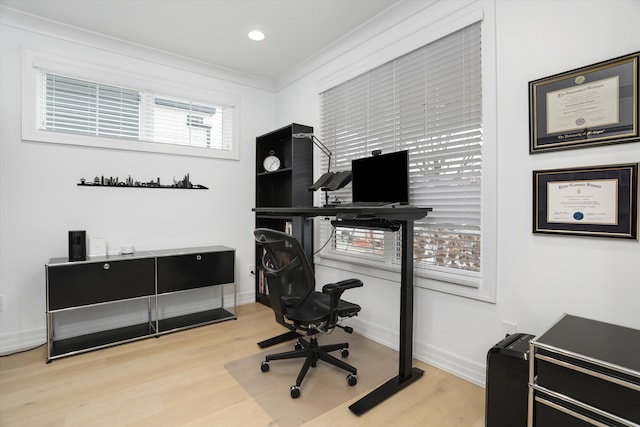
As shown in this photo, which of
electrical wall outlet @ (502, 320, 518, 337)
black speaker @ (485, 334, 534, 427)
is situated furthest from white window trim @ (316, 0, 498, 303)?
black speaker @ (485, 334, 534, 427)

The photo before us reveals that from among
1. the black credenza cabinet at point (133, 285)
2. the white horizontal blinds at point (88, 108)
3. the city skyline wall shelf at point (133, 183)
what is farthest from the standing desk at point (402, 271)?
the white horizontal blinds at point (88, 108)

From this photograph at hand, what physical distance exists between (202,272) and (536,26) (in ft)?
10.6

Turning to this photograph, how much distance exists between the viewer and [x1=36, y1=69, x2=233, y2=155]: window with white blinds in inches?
113

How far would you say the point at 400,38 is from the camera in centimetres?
258

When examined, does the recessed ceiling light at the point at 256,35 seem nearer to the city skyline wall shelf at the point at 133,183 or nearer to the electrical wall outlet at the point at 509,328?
the city skyline wall shelf at the point at 133,183

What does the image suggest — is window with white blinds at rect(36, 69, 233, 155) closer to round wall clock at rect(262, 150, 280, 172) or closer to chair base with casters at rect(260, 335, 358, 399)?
round wall clock at rect(262, 150, 280, 172)

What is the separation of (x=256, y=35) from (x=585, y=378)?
3283mm

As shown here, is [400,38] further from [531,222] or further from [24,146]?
[24,146]

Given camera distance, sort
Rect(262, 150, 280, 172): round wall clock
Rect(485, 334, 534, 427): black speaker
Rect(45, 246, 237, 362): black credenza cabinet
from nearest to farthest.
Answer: Rect(485, 334, 534, 427): black speaker
Rect(45, 246, 237, 362): black credenza cabinet
Rect(262, 150, 280, 172): round wall clock

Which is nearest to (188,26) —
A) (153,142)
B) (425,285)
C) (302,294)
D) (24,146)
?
(153,142)

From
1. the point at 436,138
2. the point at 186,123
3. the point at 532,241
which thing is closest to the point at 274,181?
the point at 186,123

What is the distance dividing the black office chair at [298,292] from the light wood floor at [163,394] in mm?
326

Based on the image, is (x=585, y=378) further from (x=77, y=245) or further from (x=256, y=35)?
(x=77, y=245)

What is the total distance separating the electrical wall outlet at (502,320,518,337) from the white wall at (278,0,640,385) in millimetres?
30
